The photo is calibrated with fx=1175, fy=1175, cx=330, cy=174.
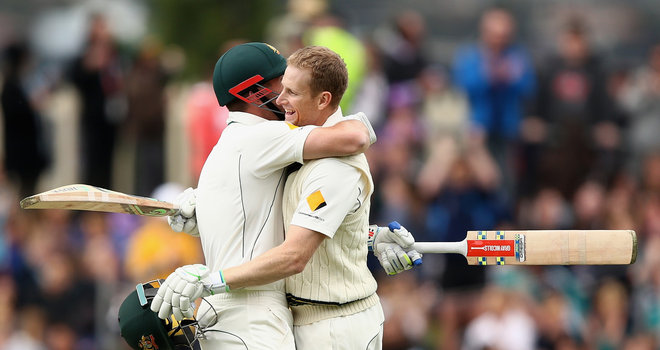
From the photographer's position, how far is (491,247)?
20.2 feet

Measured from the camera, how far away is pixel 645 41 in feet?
45.5

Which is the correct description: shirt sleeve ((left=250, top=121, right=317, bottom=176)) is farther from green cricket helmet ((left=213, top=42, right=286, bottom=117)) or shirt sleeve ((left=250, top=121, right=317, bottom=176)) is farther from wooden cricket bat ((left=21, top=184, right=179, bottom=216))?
wooden cricket bat ((left=21, top=184, right=179, bottom=216))

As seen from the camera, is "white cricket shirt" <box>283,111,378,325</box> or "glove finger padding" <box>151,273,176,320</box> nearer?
"glove finger padding" <box>151,273,176,320</box>

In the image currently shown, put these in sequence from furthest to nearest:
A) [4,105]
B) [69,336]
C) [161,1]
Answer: [161,1]
[4,105]
[69,336]

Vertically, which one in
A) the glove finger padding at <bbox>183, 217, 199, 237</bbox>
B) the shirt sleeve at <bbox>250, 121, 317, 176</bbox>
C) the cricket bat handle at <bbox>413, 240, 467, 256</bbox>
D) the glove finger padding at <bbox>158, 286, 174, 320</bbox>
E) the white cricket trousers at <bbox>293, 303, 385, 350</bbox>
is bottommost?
the white cricket trousers at <bbox>293, 303, 385, 350</bbox>

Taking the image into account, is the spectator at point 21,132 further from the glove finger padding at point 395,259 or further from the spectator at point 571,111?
the glove finger padding at point 395,259

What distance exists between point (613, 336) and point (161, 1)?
7.48 meters

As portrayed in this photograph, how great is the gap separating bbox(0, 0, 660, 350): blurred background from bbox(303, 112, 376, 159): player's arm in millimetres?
5575

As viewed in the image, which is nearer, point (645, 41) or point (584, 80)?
point (584, 80)

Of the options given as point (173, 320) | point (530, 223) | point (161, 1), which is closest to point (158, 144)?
point (161, 1)

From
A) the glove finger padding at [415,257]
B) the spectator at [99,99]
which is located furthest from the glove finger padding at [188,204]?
the spectator at [99,99]

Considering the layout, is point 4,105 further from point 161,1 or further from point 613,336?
point 613,336

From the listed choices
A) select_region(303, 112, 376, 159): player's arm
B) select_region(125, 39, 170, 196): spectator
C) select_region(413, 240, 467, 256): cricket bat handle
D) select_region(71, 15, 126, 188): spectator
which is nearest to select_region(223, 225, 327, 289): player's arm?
select_region(303, 112, 376, 159): player's arm

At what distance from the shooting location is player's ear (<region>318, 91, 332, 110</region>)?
227 inches
